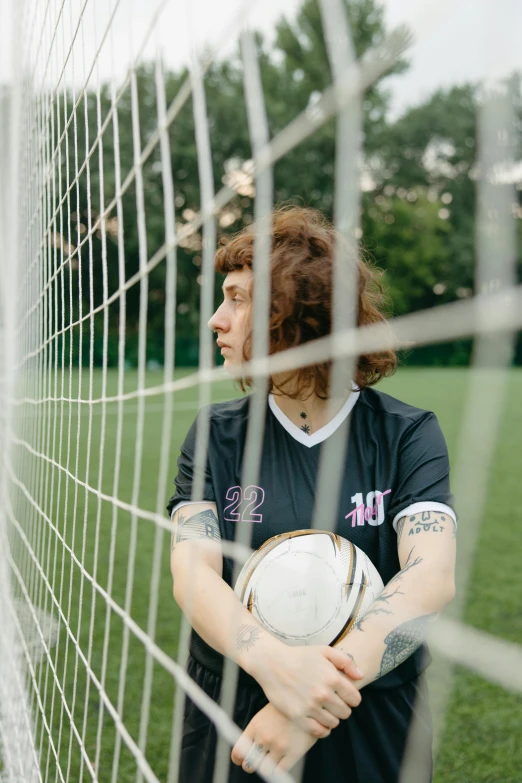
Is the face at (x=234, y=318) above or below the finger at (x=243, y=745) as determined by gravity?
above

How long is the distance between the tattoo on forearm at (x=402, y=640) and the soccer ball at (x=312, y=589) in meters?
0.10

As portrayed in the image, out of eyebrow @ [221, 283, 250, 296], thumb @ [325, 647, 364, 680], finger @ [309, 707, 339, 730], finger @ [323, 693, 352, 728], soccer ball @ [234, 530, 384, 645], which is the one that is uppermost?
eyebrow @ [221, 283, 250, 296]

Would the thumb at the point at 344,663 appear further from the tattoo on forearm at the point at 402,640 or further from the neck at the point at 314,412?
the neck at the point at 314,412

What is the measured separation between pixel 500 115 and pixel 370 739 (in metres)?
1.12

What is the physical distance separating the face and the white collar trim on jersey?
0.52ft

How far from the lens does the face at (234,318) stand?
1386 millimetres

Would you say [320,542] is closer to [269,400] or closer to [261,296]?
[269,400]

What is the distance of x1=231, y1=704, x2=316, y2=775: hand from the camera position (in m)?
1.12

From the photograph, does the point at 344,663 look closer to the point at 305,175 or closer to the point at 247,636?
the point at 247,636

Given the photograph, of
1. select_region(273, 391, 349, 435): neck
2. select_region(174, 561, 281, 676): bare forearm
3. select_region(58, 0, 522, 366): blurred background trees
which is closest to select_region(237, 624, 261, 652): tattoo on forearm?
select_region(174, 561, 281, 676): bare forearm

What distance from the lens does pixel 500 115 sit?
1.89ft

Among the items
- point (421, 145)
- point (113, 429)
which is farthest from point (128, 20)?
point (421, 145)

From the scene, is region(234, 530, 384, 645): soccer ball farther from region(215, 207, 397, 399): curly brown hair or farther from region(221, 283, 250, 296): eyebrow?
region(221, 283, 250, 296): eyebrow

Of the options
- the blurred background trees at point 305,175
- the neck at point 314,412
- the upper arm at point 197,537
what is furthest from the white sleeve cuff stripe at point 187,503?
the blurred background trees at point 305,175
